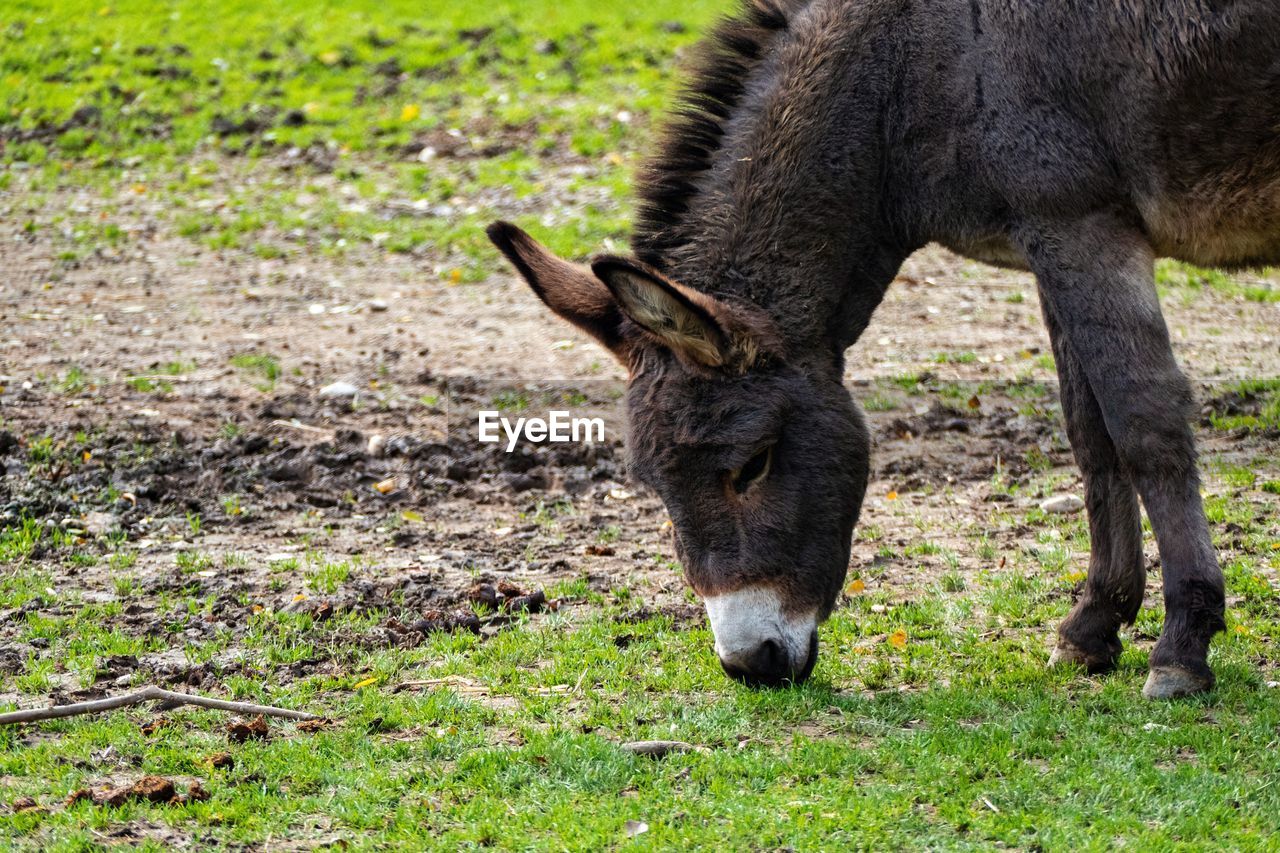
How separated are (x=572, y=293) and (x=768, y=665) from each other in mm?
1489

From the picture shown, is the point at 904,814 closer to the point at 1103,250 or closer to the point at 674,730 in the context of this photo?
the point at 674,730

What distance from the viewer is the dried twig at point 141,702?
475 centimetres

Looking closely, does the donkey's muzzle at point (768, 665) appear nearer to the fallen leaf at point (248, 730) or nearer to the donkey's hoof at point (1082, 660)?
the donkey's hoof at point (1082, 660)

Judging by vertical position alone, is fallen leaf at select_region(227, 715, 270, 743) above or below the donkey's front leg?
below

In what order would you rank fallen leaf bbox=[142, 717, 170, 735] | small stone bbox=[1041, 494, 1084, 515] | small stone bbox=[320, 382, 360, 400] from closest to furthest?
fallen leaf bbox=[142, 717, 170, 735] → small stone bbox=[1041, 494, 1084, 515] → small stone bbox=[320, 382, 360, 400]

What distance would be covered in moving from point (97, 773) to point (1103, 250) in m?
3.76

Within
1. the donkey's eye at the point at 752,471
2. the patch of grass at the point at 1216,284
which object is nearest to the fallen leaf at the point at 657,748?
the donkey's eye at the point at 752,471

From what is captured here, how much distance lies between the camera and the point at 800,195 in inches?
200

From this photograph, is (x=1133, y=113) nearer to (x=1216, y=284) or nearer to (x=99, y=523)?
(x=99, y=523)

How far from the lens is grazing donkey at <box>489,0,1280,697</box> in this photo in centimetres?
470

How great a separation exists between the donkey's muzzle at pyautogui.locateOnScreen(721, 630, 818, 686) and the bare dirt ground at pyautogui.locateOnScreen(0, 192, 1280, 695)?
3.60 ft

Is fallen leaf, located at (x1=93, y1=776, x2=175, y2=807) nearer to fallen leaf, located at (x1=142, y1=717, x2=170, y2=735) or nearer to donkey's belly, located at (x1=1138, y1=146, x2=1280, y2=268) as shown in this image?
fallen leaf, located at (x1=142, y1=717, x2=170, y2=735)

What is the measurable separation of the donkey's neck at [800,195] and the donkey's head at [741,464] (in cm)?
17

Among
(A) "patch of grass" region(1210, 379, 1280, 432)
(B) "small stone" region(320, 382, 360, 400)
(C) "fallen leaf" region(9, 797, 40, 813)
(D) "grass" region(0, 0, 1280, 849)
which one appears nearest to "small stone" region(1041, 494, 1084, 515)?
(D) "grass" region(0, 0, 1280, 849)
